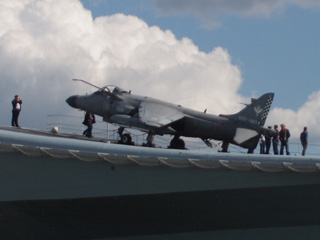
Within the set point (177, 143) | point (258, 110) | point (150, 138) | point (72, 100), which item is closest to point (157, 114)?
point (150, 138)

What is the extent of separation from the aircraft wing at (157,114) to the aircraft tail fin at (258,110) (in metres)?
3.34

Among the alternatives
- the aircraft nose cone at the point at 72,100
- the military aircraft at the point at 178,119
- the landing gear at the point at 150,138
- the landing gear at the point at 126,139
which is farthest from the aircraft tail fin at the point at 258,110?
the aircraft nose cone at the point at 72,100

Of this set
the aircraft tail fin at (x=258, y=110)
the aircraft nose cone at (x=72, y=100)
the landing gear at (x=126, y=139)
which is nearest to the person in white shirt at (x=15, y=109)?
the aircraft nose cone at (x=72, y=100)

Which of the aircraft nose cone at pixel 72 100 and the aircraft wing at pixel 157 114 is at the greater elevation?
the aircraft nose cone at pixel 72 100

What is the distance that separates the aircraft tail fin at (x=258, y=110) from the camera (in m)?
27.9

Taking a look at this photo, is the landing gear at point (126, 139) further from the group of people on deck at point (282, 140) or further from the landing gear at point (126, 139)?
the group of people on deck at point (282, 140)

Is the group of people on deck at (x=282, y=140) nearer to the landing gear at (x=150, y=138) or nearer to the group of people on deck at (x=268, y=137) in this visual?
the group of people on deck at (x=268, y=137)

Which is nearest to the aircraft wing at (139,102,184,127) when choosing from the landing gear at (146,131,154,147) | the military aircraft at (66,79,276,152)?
the military aircraft at (66,79,276,152)

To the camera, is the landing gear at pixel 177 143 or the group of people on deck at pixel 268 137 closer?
the group of people on deck at pixel 268 137

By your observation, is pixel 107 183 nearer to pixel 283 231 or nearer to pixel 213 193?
pixel 213 193

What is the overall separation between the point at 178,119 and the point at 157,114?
1096mm

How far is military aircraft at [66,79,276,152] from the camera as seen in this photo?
27.8 metres

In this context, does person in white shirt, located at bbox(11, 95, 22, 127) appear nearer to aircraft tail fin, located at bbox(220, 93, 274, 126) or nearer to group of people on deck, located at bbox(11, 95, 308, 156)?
group of people on deck, located at bbox(11, 95, 308, 156)

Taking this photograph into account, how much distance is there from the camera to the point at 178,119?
94.5ft
